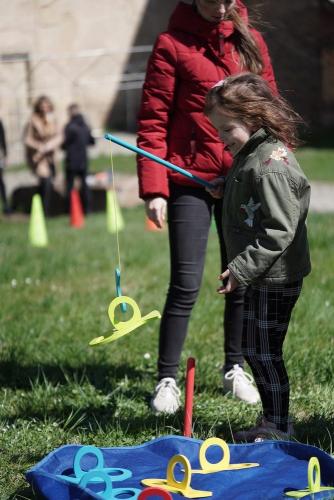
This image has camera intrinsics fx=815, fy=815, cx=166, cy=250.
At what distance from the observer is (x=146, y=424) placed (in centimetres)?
368

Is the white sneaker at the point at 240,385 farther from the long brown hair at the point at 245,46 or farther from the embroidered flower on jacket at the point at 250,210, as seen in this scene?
the long brown hair at the point at 245,46

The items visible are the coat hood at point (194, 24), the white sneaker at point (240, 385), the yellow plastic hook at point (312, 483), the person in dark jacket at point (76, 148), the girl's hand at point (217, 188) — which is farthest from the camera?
the person in dark jacket at point (76, 148)

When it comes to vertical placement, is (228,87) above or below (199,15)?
below

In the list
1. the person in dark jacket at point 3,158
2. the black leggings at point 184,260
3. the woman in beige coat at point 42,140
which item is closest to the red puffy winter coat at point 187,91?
the black leggings at point 184,260

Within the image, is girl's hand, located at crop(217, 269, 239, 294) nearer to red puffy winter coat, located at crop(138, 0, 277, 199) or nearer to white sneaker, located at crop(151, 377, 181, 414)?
red puffy winter coat, located at crop(138, 0, 277, 199)

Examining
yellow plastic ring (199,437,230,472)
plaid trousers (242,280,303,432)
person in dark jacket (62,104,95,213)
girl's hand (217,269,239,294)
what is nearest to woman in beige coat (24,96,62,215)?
person in dark jacket (62,104,95,213)

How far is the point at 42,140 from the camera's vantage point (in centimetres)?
1340

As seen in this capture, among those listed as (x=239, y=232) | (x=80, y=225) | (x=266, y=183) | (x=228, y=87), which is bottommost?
(x=80, y=225)

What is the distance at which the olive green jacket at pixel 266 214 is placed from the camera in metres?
3.05

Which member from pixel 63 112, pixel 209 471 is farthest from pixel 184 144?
pixel 63 112

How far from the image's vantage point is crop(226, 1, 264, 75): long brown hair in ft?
12.3

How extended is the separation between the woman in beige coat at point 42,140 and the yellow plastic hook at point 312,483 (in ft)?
36.5

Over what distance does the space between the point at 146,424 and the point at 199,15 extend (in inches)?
74.4

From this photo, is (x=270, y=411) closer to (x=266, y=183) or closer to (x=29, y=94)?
(x=266, y=183)
